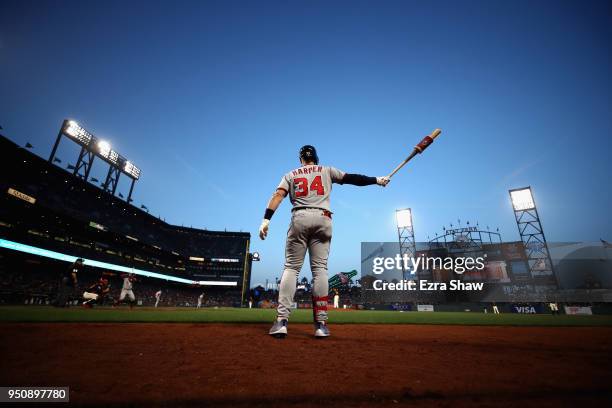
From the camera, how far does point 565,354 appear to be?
2447 mm

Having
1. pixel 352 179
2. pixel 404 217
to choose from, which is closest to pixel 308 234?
pixel 352 179

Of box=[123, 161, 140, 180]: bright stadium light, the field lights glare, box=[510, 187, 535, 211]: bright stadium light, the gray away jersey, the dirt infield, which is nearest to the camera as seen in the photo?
the dirt infield

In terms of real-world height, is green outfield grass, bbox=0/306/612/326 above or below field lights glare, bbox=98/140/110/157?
below

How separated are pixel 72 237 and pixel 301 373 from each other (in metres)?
39.3

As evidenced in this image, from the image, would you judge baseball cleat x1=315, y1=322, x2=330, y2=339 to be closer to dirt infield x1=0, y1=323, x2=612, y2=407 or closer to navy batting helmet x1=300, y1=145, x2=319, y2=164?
dirt infield x1=0, y1=323, x2=612, y2=407

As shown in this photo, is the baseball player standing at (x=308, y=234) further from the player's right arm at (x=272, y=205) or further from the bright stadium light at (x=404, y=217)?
the bright stadium light at (x=404, y=217)

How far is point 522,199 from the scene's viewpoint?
36.2 metres

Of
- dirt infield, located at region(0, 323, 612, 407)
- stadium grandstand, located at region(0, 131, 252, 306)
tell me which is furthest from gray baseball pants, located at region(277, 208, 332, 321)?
stadium grandstand, located at region(0, 131, 252, 306)

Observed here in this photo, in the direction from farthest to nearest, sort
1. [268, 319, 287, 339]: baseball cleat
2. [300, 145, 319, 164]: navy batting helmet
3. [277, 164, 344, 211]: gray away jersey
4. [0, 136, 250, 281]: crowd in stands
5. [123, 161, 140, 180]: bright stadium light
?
1. [123, 161, 140, 180]: bright stadium light
2. [0, 136, 250, 281]: crowd in stands
3. [300, 145, 319, 164]: navy batting helmet
4. [277, 164, 344, 211]: gray away jersey
5. [268, 319, 287, 339]: baseball cleat

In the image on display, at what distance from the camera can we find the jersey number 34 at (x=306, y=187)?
3.71 meters

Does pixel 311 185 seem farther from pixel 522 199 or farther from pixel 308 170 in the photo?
pixel 522 199

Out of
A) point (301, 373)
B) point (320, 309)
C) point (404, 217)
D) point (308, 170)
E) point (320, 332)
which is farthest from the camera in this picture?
point (404, 217)

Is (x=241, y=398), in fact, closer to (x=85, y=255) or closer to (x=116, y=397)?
(x=116, y=397)

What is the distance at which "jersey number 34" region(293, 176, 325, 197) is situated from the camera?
12.2ft
